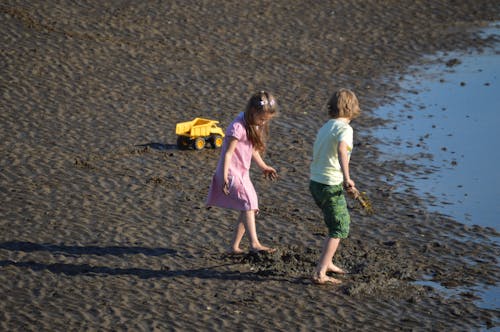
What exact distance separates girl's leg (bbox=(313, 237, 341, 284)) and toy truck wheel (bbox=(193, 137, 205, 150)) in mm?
3780

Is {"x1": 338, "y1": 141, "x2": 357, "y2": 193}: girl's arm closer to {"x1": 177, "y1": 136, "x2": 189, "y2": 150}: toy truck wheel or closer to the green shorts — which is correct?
the green shorts

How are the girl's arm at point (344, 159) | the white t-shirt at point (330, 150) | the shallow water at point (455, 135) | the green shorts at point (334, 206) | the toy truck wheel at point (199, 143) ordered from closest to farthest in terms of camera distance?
the girl's arm at point (344, 159)
the white t-shirt at point (330, 150)
the green shorts at point (334, 206)
the shallow water at point (455, 135)
the toy truck wheel at point (199, 143)

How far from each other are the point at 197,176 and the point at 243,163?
2.32 m

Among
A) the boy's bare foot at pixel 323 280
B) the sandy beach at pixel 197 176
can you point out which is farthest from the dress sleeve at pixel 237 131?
the boy's bare foot at pixel 323 280

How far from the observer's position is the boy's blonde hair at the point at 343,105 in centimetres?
813

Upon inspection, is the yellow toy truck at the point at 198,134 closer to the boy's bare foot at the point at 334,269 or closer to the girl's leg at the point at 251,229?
the girl's leg at the point at 251,229

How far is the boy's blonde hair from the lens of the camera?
26.7ft

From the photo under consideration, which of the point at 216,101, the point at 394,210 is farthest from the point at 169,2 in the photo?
the point at 394,210

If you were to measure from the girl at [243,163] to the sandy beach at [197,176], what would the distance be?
1.37ft

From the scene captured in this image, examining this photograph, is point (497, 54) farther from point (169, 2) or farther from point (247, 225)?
point (247, 225)

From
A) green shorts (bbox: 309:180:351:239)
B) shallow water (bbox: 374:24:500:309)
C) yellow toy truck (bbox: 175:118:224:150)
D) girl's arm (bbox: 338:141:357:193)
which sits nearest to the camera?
girl's arm (bbox: 338:141:357:193)

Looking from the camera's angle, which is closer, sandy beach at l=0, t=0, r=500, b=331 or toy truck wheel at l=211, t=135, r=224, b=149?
sandy beach at l=0, t=0, r=500, b=331

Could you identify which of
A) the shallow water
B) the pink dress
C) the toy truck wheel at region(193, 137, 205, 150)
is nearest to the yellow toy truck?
the toy truck wheel at region(193, 137, 205, 150)

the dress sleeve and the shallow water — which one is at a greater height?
the shallow water
